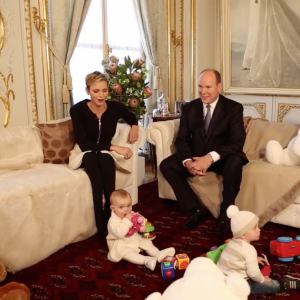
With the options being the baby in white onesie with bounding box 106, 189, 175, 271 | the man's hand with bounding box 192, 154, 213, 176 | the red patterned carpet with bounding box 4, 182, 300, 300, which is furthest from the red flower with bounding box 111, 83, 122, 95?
the baby in white onesie with bounding box 106, 189, 175, 271

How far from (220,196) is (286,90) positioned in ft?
8.07

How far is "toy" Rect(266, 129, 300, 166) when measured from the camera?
3.04 metres

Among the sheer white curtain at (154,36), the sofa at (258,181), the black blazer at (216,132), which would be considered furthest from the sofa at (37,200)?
the sheer white curtain at (154,36)

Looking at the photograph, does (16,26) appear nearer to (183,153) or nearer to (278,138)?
(183,153)

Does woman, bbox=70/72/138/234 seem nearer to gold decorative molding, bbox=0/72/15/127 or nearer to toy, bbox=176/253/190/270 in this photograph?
toy, bbox=176/253/190/270

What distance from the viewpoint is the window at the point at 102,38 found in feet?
14.8

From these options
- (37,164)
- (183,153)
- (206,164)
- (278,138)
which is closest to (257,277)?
(206,164)

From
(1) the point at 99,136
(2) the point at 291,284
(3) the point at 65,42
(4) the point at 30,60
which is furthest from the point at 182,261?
→ (3) the point at 65,42

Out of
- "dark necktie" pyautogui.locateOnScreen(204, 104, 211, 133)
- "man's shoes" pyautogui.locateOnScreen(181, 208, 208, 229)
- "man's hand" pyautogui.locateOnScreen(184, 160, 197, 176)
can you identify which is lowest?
A: "man's shoes" pyautogui.locateOnScreen(181, 208, 208, 229)

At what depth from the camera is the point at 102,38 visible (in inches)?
188

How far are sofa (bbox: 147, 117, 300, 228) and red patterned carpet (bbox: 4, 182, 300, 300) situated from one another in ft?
0.48

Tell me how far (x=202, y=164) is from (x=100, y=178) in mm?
747

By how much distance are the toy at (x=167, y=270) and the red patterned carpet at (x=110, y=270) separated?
43mm

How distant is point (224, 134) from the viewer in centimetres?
321
